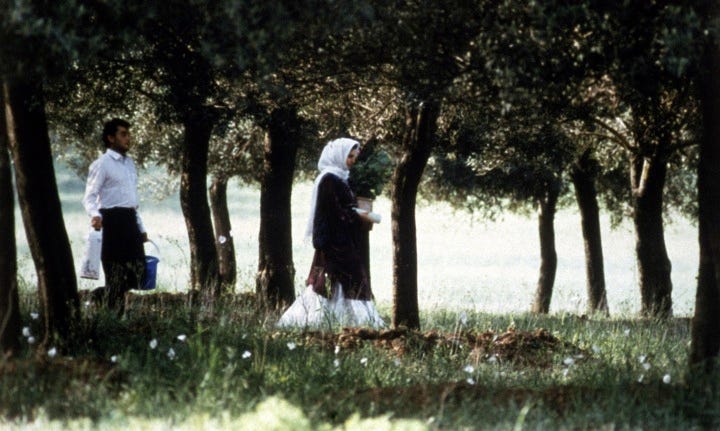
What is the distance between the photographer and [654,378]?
8.76 m

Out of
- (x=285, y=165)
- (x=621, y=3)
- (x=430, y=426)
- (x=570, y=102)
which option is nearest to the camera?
(x=430, y=426)

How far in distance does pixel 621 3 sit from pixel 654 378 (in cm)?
319

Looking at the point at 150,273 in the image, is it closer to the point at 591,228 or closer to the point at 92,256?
the point at 92,256

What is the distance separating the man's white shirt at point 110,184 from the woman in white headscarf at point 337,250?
7.89 feet

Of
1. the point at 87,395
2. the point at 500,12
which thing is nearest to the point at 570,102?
the point at 500,12

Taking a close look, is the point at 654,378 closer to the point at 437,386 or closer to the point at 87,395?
the point at 437,386

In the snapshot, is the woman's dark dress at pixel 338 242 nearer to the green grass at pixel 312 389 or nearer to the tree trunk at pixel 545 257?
the green grass at pixel 312 389

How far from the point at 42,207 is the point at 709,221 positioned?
6.11 m

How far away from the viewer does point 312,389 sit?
8117 millimetres

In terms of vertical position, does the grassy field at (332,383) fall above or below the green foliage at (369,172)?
below

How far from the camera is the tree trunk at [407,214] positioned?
13289 millimetres

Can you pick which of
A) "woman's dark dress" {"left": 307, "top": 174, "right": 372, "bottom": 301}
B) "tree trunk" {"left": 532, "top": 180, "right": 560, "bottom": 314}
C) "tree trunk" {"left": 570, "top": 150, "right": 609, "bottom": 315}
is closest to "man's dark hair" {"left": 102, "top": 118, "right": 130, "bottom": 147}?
"woman's dark dress" {"left": 307, "top": 174, "right": 372, "bottom": 301}

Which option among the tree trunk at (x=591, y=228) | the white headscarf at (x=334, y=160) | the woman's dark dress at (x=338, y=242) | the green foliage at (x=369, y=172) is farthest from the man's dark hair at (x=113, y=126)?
the tree trunk at (x=591, y=228)

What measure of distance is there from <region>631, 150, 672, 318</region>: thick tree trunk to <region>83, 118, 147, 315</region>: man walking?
9.95 meters
